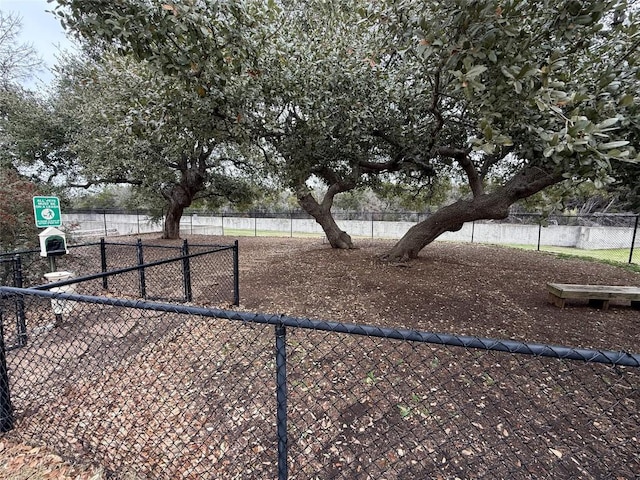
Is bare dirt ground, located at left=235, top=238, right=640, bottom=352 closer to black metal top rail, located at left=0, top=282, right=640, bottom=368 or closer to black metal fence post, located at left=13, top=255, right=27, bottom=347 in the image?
black metal fence post, located at left=13, top=255, right=27, bottom=347

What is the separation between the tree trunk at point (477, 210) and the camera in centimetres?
540

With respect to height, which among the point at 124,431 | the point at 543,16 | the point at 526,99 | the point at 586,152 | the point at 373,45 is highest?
the point at 373,45

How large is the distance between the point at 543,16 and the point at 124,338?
5.27 meters

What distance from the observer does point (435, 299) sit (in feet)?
15.9

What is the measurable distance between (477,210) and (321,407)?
5.08 m

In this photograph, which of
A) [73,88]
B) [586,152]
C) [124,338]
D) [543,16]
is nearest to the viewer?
[586,152]

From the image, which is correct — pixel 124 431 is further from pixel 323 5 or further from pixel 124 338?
pixel 323 5

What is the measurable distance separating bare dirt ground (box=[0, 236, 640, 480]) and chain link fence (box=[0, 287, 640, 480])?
399mm

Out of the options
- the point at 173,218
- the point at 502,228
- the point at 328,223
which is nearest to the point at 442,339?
the point at 328,223

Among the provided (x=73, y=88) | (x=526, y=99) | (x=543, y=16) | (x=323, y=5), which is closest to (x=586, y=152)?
(x=526, y=99)

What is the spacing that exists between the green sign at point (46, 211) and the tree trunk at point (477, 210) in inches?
243

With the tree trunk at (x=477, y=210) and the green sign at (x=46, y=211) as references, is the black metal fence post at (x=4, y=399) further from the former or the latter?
the tree trunk at (x=477, y=210)

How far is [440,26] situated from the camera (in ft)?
7.44

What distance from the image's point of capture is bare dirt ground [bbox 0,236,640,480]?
3.52 meters
